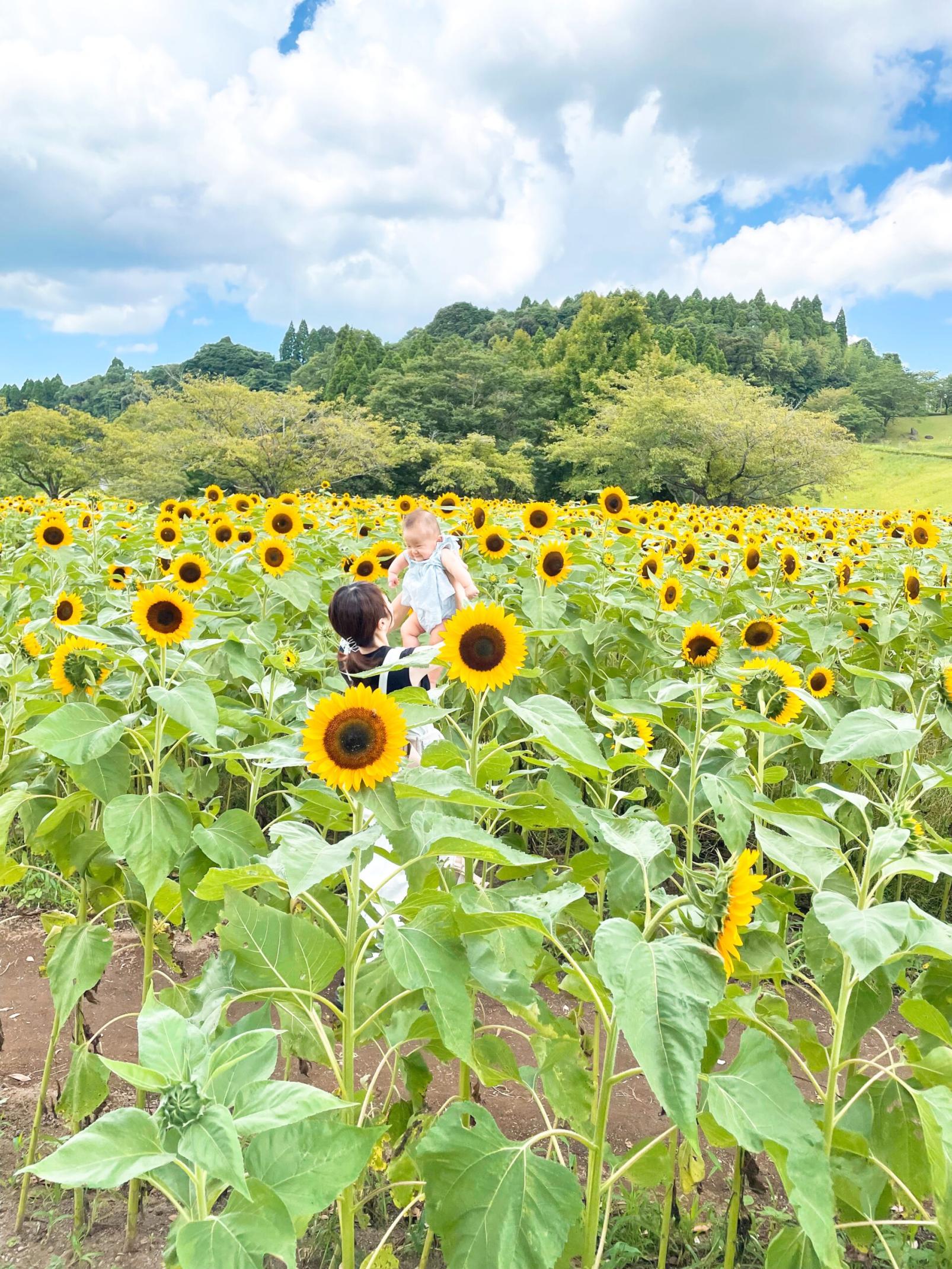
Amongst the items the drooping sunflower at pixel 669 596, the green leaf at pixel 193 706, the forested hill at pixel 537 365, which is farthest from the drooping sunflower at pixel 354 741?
the forested hill at pixel 537 365

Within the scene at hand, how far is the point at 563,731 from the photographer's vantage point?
1.61m

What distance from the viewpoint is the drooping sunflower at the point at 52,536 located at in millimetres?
5242

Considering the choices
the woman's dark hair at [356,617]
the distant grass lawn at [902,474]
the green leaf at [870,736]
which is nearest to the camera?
the green leaf at [870,736]

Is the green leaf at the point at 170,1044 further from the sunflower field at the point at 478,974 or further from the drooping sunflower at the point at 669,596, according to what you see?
the drooping sunflower at the point at 669,596

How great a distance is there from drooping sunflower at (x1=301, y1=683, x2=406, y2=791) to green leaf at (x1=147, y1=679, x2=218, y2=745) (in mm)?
398

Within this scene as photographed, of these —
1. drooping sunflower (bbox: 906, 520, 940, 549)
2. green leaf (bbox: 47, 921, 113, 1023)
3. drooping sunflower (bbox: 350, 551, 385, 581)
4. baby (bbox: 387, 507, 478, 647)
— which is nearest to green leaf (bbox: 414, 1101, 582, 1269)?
green leaf (bbox: 47, 921, 113, 1023)

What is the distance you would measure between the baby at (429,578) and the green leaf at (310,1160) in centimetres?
359

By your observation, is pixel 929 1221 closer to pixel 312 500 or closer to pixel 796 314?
pixel 312 500

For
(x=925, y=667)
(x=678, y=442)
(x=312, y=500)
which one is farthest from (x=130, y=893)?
(x=678, y=442)

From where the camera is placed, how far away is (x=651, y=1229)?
2.27m

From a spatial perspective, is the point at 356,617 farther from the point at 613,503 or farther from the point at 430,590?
the point at 613,503

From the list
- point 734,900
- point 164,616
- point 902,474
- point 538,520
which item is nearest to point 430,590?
point 538,520

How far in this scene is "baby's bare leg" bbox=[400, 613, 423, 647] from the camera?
15.8ft

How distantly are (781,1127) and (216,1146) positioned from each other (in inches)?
31.9
